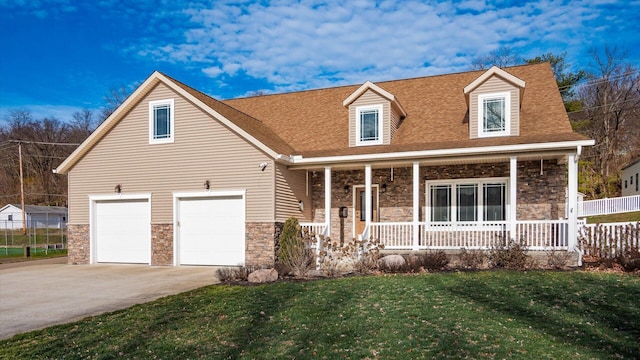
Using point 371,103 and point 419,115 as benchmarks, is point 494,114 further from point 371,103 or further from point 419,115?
point 371,103

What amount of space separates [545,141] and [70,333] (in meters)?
11.4

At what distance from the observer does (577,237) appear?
1177 centimetres

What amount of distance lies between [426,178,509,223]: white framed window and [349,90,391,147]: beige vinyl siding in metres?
2.15

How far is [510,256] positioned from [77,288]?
411 inches

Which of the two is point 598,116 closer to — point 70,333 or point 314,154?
point 314,154

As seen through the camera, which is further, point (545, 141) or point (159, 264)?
point (159, 264)

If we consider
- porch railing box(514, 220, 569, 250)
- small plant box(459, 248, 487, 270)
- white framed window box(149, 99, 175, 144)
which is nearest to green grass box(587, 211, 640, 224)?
porch railing box(514, 220, 569, 250)

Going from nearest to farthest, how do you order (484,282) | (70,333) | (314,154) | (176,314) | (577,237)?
(70,333)
(176,314)
(484,282)
(577,237)
(314,154)

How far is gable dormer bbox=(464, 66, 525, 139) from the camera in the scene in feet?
45.4

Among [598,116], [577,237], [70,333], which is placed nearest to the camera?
[70,333]

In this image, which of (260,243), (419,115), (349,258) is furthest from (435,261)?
(419,115)

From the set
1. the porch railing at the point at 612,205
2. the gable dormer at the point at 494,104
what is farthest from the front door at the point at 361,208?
the porch railing at the point at 612,205

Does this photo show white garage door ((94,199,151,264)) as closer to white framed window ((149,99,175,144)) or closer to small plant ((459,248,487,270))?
white framed window ((149,99,175,144))

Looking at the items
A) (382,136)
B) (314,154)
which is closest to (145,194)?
(314,154)
